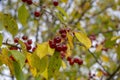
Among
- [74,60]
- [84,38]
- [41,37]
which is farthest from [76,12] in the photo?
[84,38]

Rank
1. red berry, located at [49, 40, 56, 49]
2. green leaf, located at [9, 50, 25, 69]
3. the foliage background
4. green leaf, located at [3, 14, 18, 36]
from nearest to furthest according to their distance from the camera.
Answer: green leaf, located at [9, 50, 25, 69], red berry, located at [49, 40, 56, 49], green leaf, located at [3, 14, 18, 36], the foliage background

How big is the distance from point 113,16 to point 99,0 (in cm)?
38

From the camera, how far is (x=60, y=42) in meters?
1.67

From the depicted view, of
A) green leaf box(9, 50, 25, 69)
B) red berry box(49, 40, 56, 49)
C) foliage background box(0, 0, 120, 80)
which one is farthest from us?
foliage background box(0, 0, 120, 80)

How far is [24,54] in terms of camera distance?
145 centimetres

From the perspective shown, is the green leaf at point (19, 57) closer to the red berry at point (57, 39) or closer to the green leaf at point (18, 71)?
the green leaf at point (18, 71)

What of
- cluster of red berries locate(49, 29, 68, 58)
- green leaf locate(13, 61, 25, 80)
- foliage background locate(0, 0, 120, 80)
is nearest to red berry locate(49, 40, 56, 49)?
cluster of red berries locate(49, 29, 68, 58)

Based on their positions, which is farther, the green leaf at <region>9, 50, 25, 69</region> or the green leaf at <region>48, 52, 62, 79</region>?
the green leaf at <region>48, 52, 62, 79</region>

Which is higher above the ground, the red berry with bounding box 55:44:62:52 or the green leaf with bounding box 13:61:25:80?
the red berry with bounding box 55:44:62:52

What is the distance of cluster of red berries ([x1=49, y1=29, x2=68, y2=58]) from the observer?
161cm

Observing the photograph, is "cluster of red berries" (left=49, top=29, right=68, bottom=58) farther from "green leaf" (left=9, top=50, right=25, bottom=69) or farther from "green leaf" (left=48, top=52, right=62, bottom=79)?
"green leaf" (left=9, top=50, right=25, bottom=69)

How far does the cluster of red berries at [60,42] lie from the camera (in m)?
1.61

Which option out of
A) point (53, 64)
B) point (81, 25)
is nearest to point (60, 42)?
point (53, 64)

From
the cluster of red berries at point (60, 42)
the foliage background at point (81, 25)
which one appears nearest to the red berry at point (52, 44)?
the cluster of red berries at point (60, 42)
